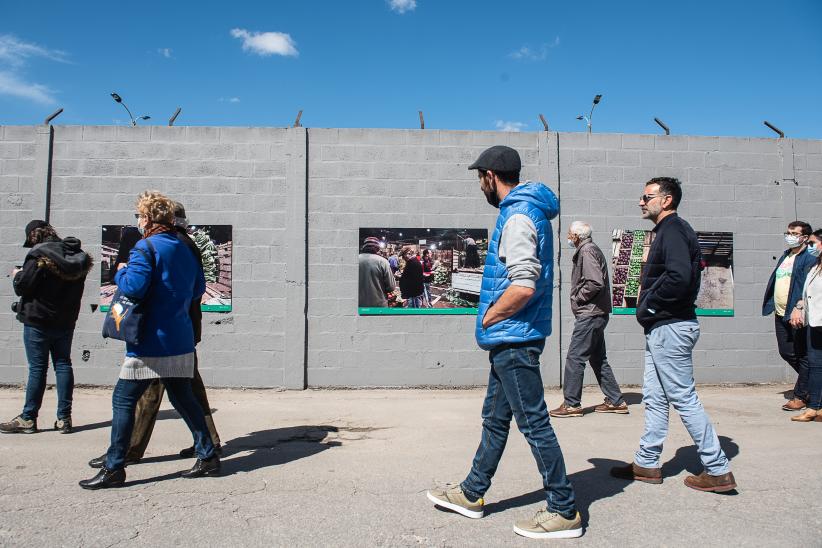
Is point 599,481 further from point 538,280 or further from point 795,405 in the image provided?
point 795,405

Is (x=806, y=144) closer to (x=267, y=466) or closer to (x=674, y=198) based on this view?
(x=674, y=198)

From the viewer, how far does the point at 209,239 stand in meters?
7.49

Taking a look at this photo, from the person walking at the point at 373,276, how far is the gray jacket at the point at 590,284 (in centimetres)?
236

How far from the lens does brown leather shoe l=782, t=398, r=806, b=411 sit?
6.20 m

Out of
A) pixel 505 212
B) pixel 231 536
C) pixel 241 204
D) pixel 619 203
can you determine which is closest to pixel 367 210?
pixel 241 204

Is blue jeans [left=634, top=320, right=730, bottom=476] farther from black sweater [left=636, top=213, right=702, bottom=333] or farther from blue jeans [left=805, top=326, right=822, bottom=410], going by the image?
blue jeans [left=805, top=326, right=822, bottom=410]

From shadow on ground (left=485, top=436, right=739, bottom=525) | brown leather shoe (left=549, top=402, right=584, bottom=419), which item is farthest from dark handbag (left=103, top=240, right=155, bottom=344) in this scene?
brown leather shoe (left=549, top=402, right=584, bottom=419)

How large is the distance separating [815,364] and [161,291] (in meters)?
5.68

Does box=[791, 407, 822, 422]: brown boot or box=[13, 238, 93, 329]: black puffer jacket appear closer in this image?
box=[13, 238, 93, 329]: black puffer jacket

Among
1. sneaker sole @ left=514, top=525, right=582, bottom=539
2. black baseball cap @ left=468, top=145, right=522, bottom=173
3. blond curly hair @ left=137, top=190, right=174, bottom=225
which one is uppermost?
black baseball cap @ left=468, top=145, right=522, bottom=173

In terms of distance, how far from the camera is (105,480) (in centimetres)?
371

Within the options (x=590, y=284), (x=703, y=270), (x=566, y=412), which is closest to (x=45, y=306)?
(x=566, y=412)

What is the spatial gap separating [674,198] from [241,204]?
5199 millimetres

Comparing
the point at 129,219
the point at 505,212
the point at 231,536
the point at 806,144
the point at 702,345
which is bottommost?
the point at 231,536
